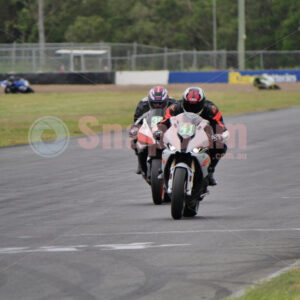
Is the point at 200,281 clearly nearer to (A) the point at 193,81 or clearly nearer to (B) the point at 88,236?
(B) the point at 88,236

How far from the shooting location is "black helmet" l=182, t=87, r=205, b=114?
9.56m

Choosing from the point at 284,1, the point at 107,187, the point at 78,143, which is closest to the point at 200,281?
the point at 107,187

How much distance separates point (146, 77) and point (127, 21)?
144 ft

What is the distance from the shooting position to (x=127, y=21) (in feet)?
312

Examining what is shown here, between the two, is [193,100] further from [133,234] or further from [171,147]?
[133,234]

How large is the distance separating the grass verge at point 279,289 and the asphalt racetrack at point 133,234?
21 cm

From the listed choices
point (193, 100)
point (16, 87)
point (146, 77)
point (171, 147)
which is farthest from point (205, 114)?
point (146, 77)

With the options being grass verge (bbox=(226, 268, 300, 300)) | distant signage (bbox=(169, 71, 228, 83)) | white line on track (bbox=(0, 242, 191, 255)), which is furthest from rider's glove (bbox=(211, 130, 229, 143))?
distant signage (bbox=(169, 71, 228, 83))

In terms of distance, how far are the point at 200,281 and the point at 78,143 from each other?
14572 mm

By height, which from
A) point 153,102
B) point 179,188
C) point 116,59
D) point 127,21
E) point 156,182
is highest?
point 127,21

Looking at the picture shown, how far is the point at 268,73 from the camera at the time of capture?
5144 cm

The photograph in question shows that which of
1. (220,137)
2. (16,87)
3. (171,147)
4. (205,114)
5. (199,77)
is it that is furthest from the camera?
(199,77)

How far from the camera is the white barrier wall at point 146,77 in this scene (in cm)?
5153

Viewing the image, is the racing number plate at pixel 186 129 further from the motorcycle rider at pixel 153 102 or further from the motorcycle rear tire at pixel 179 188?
the motorcycle rider at pixel 153 102
